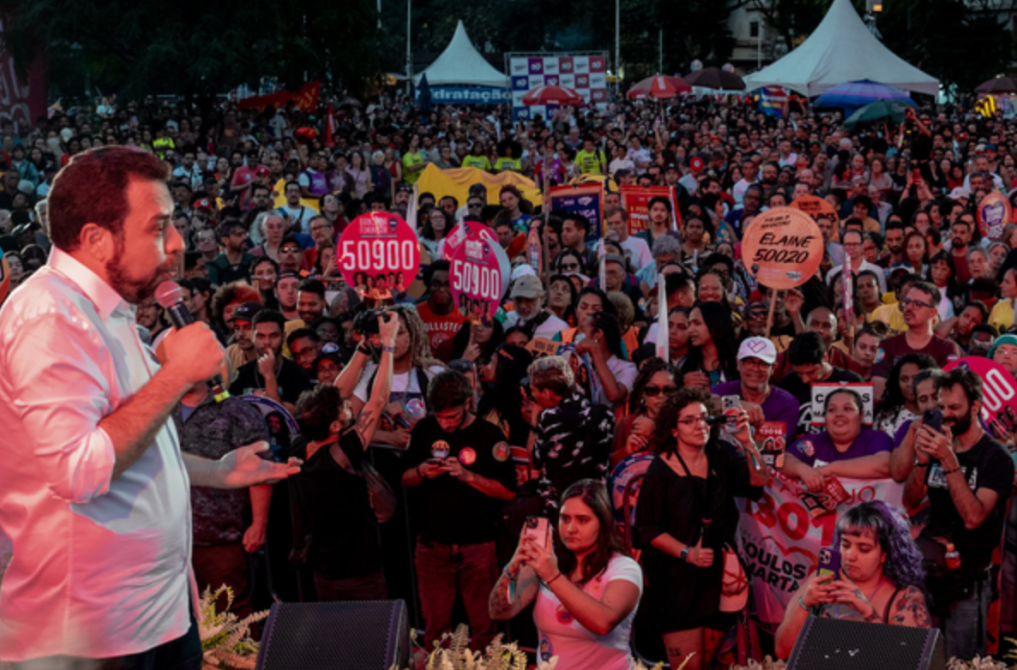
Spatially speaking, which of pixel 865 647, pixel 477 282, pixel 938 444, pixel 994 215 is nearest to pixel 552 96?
pixel 994 215

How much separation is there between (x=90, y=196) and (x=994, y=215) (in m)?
10.7

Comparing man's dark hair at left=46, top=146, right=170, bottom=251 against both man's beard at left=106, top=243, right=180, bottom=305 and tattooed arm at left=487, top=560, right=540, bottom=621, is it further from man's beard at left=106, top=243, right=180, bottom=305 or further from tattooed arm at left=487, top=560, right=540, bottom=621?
tattooed arm at left=487, top=560, right=540, bottom=621

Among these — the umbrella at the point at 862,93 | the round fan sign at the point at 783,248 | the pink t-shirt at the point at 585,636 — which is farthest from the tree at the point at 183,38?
the pink t-shirt at the point at 585,636

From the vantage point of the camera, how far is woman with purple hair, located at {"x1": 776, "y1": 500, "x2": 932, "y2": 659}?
4277 mm

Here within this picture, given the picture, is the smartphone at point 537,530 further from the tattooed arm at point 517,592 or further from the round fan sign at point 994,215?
the round fan sign at point 994,215

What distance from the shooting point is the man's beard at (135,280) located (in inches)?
84.3

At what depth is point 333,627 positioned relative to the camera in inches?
126

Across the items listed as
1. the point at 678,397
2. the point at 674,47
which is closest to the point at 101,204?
the point at 678,397

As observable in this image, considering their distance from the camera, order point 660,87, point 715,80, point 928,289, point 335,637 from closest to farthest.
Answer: point 335,637 < point 928,289 < point 660,87 < point 715,80

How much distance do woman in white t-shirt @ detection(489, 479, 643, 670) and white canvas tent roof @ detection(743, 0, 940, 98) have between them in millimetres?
22312

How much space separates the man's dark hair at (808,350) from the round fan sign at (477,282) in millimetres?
2001

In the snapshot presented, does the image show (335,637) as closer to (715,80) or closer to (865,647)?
(865,647)

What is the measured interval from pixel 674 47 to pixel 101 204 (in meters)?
64.6

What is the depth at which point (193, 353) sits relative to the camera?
209 centimetres
